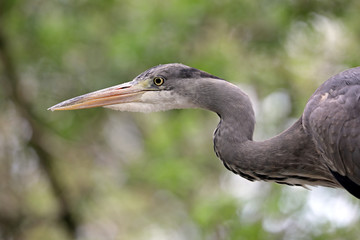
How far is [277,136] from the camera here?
138 inches

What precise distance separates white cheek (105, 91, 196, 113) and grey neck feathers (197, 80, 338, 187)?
26 centimetres

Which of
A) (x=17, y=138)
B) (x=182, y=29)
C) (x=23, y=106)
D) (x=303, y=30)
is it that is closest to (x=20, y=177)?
(x=17, y=138)

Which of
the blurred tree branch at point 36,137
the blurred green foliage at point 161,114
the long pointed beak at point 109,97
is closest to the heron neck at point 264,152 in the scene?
the long pointed beak at point 109,97

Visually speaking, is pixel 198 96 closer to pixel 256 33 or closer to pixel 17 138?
pixel 256 33

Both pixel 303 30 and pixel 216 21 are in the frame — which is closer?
pixel 303 30

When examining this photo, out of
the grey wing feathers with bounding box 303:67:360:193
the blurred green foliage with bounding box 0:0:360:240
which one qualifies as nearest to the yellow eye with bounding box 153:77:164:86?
the grey wing feathers with bounding box 303:67:360:193

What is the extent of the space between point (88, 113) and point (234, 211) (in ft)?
8.21

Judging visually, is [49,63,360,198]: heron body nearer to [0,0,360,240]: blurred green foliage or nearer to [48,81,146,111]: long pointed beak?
[48,81,146,111]: long pointed beak

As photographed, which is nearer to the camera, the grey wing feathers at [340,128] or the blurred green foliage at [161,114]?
the grey wing feathers at [340,128]

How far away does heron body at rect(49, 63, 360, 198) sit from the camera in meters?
3.21

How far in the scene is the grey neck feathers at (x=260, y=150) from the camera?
3430 millimetres

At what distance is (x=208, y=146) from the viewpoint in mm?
8250

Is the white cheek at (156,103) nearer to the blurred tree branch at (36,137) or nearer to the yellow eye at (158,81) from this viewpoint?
the yellow eye at (158,81)

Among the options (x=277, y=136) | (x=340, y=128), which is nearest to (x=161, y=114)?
(x=277, y=136)
